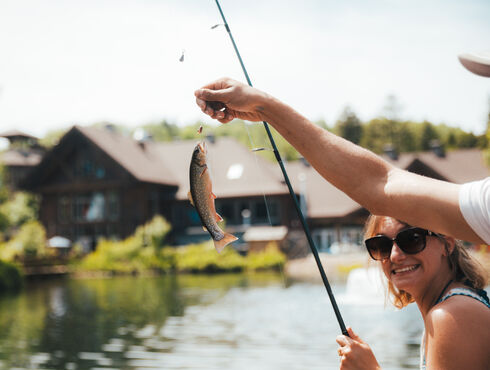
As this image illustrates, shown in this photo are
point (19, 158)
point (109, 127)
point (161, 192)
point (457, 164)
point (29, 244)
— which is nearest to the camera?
point (29, 244)

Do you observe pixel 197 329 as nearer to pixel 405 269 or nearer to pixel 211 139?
pixel 405 269

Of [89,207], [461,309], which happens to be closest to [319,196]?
[89,207]

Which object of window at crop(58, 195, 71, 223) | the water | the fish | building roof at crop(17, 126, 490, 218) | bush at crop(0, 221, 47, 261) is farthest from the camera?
window at crop(58, 195, 71, 223)

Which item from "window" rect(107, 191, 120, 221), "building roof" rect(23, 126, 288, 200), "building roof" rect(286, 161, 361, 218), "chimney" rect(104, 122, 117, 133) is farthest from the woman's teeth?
"chimney" rect(104, 122, 117, 133)

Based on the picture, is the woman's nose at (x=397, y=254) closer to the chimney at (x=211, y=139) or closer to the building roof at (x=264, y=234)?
the building roof at (x=264, y=234)

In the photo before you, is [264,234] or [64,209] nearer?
[264,234]

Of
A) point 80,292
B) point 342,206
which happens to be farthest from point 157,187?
point 80,292

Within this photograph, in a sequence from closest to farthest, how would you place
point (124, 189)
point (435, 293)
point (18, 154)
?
point (435, 293) → point (124, 189) → point (18, 154)

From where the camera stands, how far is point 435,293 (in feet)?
7.00

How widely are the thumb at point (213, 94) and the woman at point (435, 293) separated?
3.07 ft

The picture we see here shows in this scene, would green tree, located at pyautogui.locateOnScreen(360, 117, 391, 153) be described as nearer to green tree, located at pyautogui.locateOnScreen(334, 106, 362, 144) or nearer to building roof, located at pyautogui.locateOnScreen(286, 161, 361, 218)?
green tree, located at pyautogui.locateOnScreen(334, 106, 362, 144)

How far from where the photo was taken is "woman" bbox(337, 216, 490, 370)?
172cm

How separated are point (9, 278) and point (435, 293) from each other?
26.9m

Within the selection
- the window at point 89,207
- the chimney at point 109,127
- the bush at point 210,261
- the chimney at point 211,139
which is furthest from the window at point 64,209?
the bush at point 210,261
